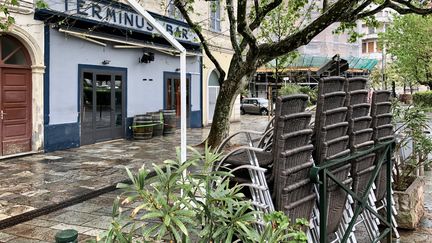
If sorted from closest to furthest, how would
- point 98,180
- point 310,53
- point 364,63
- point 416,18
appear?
point 98,180, point 416,18, point 364,63, point 310,53

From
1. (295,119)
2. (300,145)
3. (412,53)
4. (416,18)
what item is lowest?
(300,145)

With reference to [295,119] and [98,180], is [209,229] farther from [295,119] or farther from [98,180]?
[98,180]

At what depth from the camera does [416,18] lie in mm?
27875

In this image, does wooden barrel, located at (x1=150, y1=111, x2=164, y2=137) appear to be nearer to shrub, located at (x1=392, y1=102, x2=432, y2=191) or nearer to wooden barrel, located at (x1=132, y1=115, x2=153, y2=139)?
wooden barrel, located at (x1=132, y1=115, x2=153, y2=139)

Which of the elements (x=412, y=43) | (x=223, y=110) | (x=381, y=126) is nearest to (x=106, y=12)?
(x=223, y=110)

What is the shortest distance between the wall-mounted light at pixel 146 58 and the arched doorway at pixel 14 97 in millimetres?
4043

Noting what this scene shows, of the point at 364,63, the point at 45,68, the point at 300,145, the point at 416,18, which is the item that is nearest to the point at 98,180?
the point at 45,68

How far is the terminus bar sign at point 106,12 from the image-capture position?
392 inches

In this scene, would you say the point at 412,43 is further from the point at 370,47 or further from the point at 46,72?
the point at 370,47

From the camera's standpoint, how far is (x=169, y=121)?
1387 centimetres

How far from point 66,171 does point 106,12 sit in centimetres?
540

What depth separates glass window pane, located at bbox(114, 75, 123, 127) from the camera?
12184 mm

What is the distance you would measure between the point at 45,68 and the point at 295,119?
27.9ft

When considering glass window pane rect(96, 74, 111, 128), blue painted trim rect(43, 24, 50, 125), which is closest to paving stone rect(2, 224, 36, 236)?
blue painted trim rect(43, 24, 50, 125)
